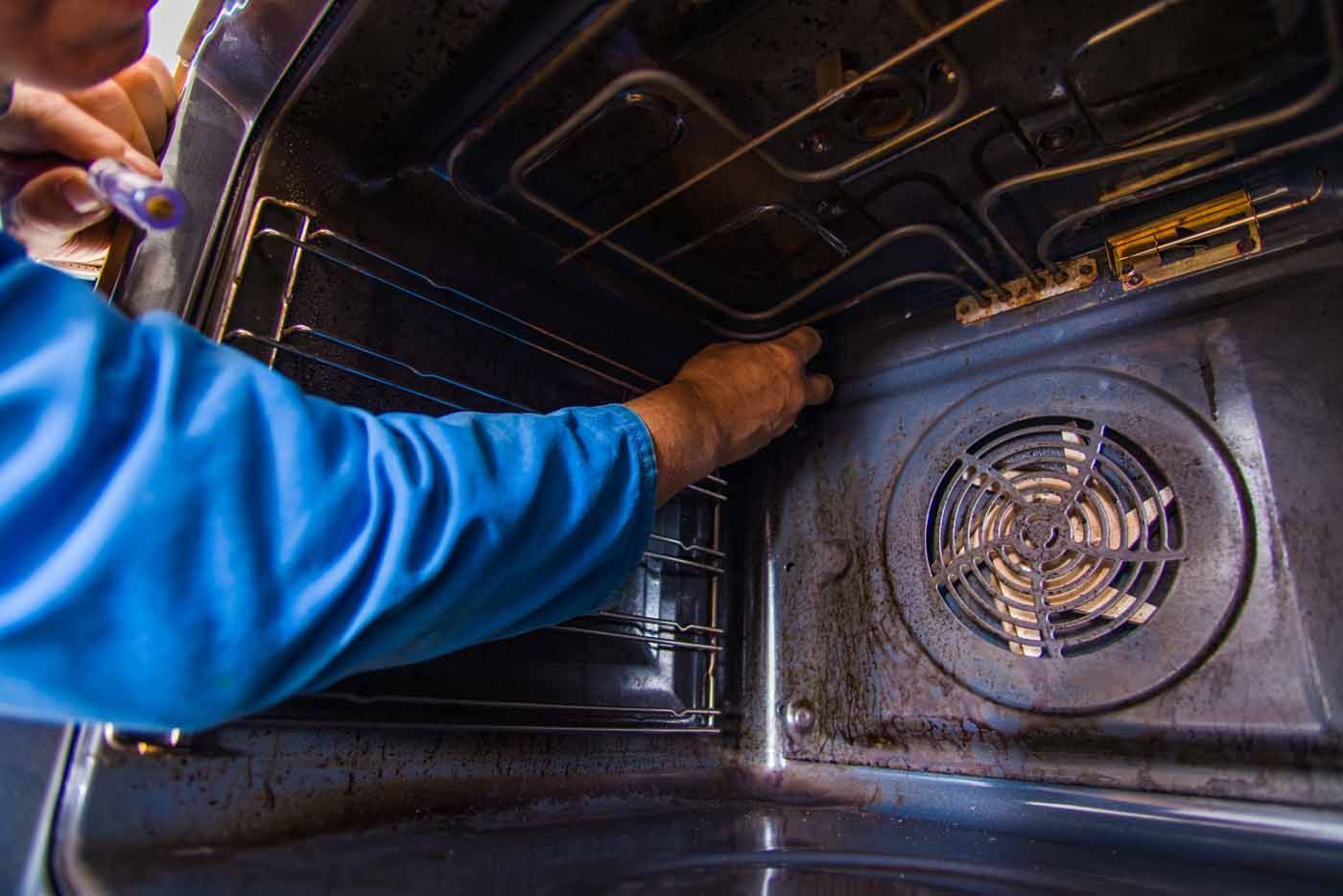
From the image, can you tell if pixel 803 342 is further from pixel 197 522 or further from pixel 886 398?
pixel 197 522

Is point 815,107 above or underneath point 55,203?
above

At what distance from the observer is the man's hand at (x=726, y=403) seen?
2.77 feet

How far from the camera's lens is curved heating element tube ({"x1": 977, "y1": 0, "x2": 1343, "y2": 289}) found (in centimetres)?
67

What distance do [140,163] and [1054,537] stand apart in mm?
1104

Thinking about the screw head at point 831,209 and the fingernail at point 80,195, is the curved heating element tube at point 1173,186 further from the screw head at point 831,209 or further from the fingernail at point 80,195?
the fingernail at point 80,195

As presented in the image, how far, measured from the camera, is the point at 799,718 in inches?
46.3

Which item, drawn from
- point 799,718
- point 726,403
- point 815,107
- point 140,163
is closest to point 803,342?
point 726,403

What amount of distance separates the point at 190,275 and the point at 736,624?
0.92 metres

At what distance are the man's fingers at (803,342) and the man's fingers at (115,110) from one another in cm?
83

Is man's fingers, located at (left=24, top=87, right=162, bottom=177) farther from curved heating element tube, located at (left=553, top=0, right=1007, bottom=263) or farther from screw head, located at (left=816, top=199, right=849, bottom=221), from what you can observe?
screw head, located at (left=816, top=199, right=849, bottom=221)

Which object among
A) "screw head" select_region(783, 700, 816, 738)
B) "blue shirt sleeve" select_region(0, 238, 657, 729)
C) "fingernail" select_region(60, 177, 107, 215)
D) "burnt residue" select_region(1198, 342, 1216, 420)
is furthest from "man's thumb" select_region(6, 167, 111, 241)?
"burnt residue" select_region(1198, 342, 1216, 420)

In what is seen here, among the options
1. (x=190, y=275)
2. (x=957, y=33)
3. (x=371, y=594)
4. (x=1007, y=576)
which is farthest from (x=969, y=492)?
(x=190, y=275)

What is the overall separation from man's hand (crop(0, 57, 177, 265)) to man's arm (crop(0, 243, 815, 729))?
1.14ft

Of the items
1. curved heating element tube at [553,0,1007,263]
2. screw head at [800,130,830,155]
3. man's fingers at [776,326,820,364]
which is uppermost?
screw head at [800,130,830,155]
